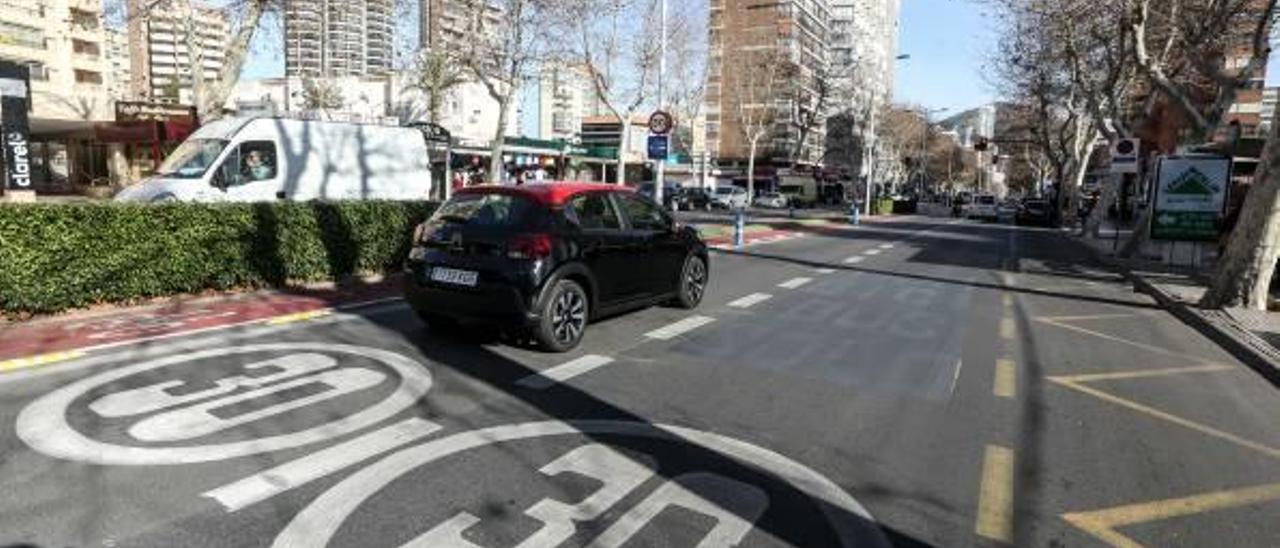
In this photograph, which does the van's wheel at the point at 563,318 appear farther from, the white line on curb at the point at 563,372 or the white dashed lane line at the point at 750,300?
the white dashed lane line at the point at 750,300

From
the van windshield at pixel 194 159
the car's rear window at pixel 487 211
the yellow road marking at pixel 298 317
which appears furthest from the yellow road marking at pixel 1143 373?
the van windshield at pixel 194 159

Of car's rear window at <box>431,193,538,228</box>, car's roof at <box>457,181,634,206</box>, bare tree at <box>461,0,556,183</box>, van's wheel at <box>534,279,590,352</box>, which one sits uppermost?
bare tree at <box>461,0,556,183</box>

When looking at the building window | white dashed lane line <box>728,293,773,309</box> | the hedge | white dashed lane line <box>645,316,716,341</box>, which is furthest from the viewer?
the building window

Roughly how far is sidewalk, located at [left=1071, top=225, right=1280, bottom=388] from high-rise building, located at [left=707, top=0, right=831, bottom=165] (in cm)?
3027

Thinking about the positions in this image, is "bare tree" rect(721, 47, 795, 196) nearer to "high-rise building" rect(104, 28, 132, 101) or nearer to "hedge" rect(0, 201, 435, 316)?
Answer: "high-rise building" rect(104, 28, 132, 101)

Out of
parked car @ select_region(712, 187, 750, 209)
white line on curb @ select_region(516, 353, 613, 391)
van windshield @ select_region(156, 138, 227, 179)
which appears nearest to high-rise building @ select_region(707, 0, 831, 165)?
parked car @ select_region(712, 187, 750, 209)

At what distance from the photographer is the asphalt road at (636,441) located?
4059 mm

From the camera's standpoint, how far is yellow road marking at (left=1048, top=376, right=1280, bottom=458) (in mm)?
5732

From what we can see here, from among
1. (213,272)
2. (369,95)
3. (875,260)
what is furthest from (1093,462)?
(369,95)

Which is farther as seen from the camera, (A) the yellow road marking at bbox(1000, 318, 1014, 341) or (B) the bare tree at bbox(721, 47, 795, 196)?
(B) the bare tree at bbox(721, 47, 795, 196)

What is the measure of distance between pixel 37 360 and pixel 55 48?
5888 centimetres

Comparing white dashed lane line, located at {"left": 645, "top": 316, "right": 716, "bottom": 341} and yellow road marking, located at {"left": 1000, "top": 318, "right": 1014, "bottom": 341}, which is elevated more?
white dashed lane line, located at {"left": 645, "top": 316, "right": 716, "bottom": 341}

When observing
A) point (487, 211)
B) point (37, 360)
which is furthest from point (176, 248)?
point (487, 211)

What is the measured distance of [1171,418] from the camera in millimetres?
6348
